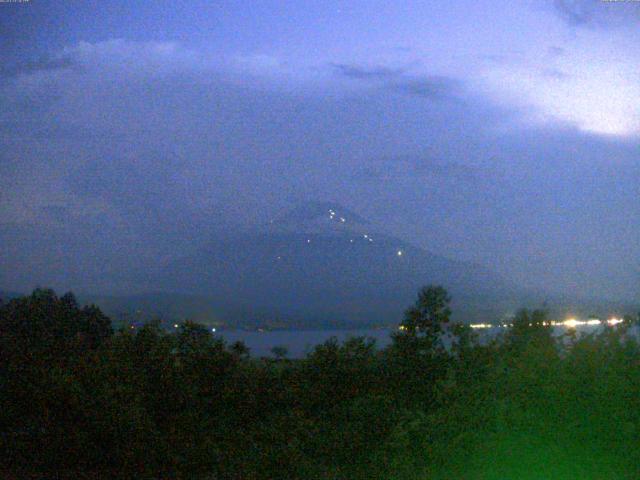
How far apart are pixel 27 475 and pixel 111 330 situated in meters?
5.97

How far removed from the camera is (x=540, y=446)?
630 cm

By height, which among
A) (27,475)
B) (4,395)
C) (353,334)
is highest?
(353,334)

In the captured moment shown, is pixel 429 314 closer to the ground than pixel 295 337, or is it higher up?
higher up

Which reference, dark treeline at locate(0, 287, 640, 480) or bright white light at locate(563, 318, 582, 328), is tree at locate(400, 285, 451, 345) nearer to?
dark treeline at locate(0, 287, 640, 480)

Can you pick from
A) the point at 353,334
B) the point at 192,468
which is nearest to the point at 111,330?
the point at 353,334

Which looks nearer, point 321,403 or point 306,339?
point 321,403

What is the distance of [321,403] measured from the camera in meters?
11.1

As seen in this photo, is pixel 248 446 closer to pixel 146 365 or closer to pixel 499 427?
pixel 146 365

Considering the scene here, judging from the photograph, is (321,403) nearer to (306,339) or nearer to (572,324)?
(572,324)

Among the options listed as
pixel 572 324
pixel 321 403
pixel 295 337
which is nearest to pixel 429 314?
pixel 321 403

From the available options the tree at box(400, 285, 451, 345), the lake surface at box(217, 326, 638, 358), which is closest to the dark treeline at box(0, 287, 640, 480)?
the tree at box(400, 285, 451, 345)

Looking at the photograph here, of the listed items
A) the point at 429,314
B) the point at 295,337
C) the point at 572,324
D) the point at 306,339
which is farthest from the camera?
the point at 295,337

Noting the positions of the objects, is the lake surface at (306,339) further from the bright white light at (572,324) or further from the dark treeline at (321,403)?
the dark treeline at (321,403)

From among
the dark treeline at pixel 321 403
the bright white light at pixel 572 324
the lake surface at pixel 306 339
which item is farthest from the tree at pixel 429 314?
the bright white light at pixel 572 324
